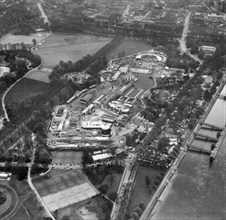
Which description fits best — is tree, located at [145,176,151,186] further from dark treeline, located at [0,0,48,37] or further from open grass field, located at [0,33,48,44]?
dark treeline, located at [0,0,48,37]

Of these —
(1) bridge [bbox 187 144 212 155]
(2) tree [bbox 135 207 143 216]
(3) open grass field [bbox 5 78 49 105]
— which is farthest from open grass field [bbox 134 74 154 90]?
(2) tree [bbox 135 207 143 216]

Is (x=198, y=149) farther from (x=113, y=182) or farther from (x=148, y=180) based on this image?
(x=113, y=182)

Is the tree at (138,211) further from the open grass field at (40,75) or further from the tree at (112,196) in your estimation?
the open grass field at (40,75)

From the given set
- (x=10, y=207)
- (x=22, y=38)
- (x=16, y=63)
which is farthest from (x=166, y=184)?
(x=22, y=38)

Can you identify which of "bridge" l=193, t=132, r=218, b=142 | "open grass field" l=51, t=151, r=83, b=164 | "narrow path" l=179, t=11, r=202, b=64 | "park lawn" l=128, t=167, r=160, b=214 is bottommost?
"open grass field" l=51, t=151, r=83, b=164

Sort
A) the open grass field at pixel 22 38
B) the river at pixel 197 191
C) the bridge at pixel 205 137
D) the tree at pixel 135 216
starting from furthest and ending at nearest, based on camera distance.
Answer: the open grass field at pixel 22 38, the bridge at pixel 205 137, the river at pixel 197 191, the tree at pixel 135 216

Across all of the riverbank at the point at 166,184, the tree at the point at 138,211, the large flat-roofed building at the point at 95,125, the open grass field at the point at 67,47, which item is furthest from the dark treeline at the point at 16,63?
the tree at the point at 138,211
